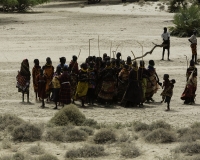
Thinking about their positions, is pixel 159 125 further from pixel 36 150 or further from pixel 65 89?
pixel 65 89

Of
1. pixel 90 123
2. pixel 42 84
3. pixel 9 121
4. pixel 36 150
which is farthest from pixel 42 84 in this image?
pixel 36 150

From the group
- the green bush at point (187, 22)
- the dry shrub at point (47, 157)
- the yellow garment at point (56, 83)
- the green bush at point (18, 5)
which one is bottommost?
the green bush at point (18, 5)

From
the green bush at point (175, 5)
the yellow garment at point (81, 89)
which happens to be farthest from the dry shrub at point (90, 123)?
the green bush at point (175, 5)

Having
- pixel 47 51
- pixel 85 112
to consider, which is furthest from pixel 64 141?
pixel 47 51

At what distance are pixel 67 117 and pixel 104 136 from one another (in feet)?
5.82

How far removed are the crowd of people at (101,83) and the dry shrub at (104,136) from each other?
3.41 metres

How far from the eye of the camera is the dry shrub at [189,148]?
12.8 metres

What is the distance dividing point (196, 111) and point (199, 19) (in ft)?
63.6

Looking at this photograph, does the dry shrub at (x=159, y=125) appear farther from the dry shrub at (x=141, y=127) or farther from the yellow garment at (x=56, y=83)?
the yellow garment at (x=56, y=83)

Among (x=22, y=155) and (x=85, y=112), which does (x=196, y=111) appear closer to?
(x=85, y=112)

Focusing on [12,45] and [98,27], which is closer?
[12,45]

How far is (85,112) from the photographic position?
56.0 ft

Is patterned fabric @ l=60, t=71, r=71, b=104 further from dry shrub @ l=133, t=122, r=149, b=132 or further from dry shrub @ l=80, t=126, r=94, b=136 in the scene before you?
dry shrub @ l=133, t=122, r=149, b=132

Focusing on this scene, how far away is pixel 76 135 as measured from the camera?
1398 cm
